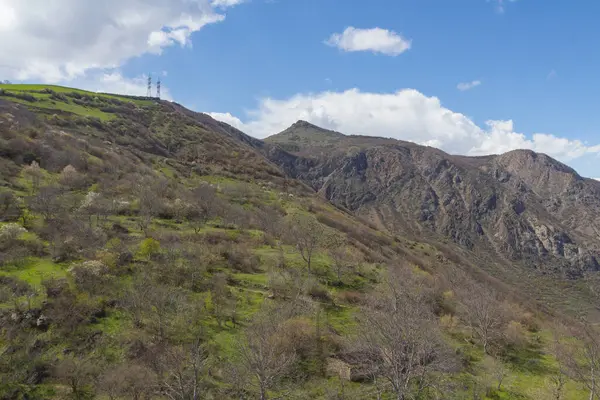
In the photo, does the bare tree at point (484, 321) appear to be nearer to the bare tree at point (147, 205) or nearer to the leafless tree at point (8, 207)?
the bare tree at point (147, 205)

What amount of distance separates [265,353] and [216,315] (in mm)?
6937

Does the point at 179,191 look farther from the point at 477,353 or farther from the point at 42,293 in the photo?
the point at 477,353

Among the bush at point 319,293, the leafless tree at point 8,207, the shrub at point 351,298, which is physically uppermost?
the leafless tree at point 8,207

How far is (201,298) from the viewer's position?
25.7m

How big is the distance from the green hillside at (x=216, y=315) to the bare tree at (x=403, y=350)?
0.13 m

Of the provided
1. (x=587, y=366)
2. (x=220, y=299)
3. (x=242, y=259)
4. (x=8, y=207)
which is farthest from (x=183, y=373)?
(x=8, y=207)

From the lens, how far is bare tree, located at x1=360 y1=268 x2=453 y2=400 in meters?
16.8

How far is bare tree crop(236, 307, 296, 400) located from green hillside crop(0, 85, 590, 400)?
111mm

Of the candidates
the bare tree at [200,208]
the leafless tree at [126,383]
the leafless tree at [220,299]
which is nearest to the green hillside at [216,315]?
the leafless tree at [126,383]

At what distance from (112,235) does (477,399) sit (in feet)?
93.2

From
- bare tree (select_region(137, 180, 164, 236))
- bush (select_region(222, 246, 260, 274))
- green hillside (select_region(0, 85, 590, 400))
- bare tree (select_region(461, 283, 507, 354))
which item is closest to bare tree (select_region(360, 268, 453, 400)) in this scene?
green hillside (select_region(0, 85, 590, 400))

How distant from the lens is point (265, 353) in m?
18.5

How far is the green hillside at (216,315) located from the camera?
17.5 m

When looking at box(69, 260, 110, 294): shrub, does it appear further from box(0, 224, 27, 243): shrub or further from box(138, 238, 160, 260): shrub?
box(0, 224, 27, 243): shrub
